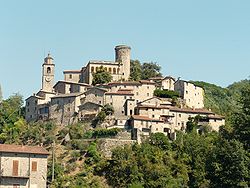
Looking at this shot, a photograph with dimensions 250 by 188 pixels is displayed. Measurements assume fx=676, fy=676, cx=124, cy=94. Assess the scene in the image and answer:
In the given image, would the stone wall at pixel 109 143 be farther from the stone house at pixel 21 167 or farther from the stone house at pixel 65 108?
the stone house at pixel 21 167

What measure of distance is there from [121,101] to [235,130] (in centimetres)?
2791

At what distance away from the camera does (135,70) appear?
319ft

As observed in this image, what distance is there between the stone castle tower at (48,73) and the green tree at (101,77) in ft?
22.2

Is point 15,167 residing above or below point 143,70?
below

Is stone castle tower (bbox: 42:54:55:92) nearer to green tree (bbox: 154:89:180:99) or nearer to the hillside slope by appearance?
green tree (bbox: 154:89:180:99)

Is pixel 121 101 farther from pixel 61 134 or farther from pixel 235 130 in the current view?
pixel 235 130

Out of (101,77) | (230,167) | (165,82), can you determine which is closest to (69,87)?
(101,77)

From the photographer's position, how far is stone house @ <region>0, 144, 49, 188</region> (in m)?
55.6

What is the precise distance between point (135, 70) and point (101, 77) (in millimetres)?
8439

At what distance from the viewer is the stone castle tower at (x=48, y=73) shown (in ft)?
309

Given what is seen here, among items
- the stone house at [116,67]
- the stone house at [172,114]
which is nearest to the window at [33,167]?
the stone house at [172,114]

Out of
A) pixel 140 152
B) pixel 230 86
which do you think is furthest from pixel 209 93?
pixel 140 152

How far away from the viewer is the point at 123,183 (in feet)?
229

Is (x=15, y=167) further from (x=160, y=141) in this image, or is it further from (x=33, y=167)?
(x=160, y=141)
